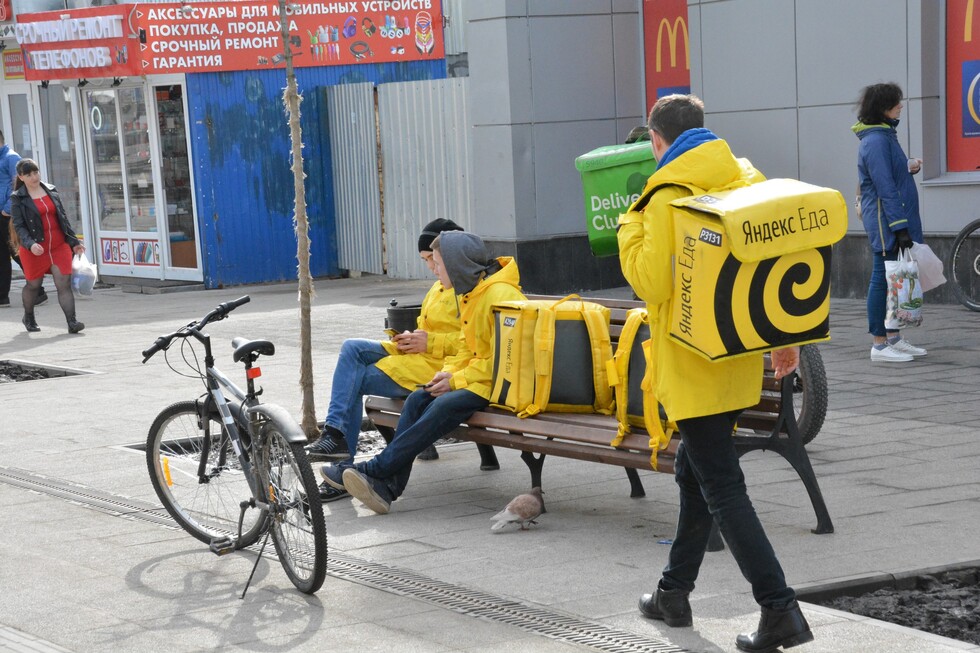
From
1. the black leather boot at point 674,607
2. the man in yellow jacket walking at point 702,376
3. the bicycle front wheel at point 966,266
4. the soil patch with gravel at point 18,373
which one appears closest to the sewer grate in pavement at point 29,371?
the soil patch with gravel at point 18,373

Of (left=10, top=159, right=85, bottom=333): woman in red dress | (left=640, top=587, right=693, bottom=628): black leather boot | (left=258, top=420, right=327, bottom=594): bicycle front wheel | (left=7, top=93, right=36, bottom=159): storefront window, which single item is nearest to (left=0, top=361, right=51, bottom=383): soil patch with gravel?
(left=10, top=159, right=85, bottom=333): woman in red dress

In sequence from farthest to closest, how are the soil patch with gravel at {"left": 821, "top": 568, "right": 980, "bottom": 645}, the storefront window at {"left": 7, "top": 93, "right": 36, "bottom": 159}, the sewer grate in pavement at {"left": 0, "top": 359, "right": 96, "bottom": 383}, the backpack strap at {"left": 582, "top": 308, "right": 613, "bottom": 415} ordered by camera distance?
the storefront window at {"left": 7, "top": 93, "right": 36, "bottom": 159}
the sewer grate in pavement at {"left": 0, "top": 359, "right": 96, "bottom": 383}
the backpack strap at {"left": 582, "top": 308, "right": 613, "bottom": 415}
the soil patch with gravel at {"left": 821, "top": 568, "right": 980, "bottom": 645}

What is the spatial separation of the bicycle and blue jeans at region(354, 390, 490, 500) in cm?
A: 63

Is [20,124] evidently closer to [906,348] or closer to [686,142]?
[906,348]

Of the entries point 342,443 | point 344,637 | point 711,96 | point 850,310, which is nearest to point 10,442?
point 342,443

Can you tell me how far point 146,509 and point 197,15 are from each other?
38.1ft

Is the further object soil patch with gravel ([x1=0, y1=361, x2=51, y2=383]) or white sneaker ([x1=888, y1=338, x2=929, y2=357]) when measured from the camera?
soil patch with gravel ([x1=0, y1=361, x2=51, y2=383])

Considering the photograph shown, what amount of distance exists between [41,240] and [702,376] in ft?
37.1

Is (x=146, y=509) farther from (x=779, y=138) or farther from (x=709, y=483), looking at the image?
(x=779, y=138)

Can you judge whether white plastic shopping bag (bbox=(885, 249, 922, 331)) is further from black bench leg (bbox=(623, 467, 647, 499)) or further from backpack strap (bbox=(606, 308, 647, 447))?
backpack strap (bbox=(606, 308, 647, 447))

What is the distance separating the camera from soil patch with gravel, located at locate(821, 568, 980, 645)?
467cm

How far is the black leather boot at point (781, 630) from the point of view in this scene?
4348 mm

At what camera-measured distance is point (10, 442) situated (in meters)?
8.80

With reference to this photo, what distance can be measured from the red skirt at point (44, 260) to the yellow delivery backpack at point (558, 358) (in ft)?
30.4
